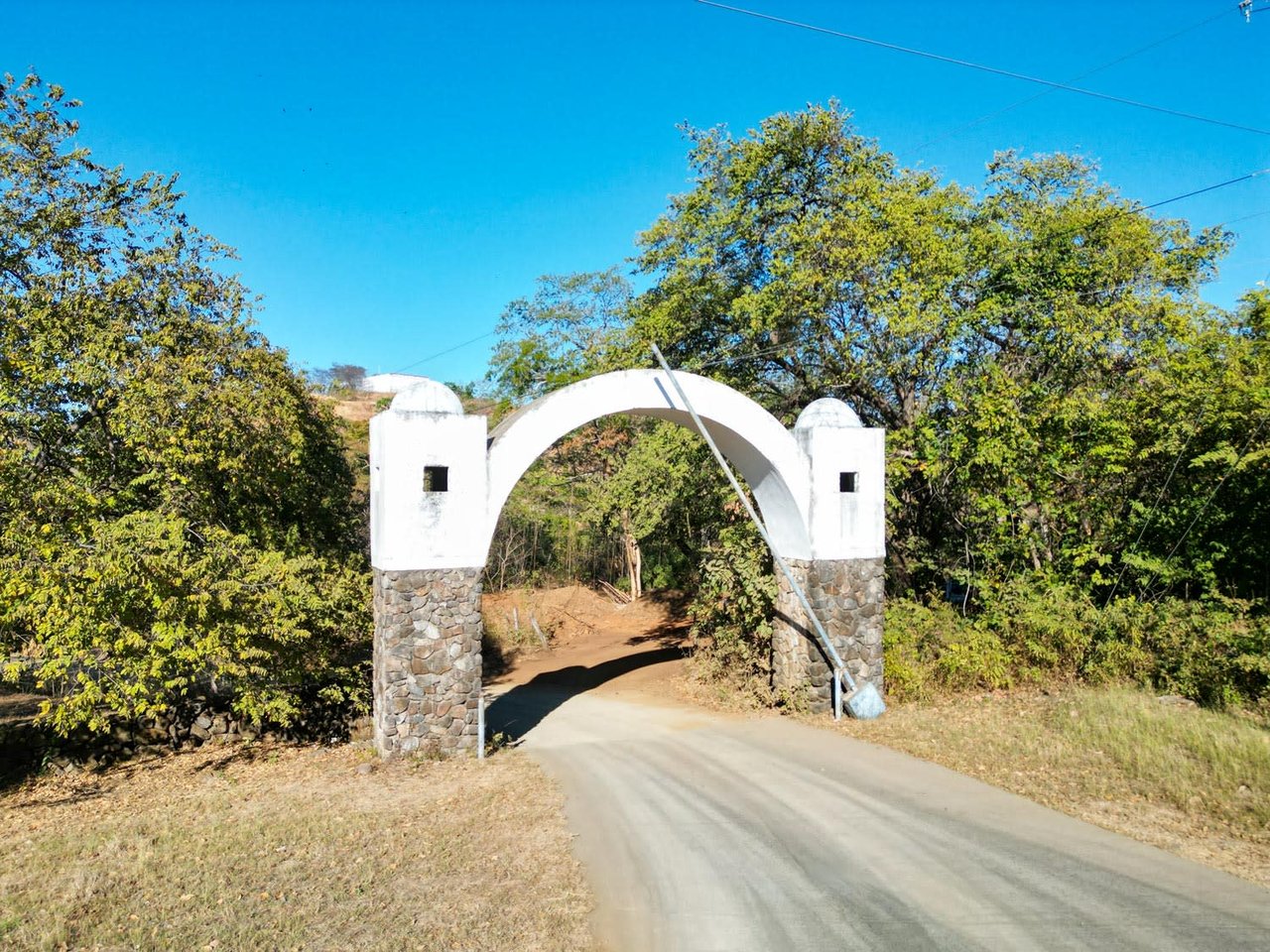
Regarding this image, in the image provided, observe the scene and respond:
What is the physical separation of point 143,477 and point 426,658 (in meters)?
4.77

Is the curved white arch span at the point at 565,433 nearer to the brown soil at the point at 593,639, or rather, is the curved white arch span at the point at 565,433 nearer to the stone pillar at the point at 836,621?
the stone pillar at the point at 836,621

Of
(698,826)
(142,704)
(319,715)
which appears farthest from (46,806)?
(698,826)

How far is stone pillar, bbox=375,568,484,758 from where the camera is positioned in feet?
31.1

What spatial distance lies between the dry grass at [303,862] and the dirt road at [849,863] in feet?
1.71

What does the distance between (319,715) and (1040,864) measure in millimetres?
9705

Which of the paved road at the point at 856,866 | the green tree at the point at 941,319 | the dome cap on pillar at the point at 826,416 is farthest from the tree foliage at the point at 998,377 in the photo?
the paved road at the point at 856,866

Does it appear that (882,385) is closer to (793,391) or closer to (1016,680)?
(793,391)

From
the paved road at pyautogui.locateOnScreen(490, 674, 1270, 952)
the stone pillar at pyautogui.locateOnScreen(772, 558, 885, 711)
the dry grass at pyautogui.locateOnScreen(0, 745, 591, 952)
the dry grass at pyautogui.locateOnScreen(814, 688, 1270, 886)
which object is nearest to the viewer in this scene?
the paved road at pyautogui.locateOnScreen(490, 674, 1270, 952)

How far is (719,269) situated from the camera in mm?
15977

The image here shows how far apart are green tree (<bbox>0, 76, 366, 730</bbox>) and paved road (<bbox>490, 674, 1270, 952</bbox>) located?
413cm

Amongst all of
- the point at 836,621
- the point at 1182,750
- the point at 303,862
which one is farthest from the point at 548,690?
the point at 1182,750

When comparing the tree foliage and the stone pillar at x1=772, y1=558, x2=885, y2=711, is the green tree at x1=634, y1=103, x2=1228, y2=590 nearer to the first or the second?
the tree foliage

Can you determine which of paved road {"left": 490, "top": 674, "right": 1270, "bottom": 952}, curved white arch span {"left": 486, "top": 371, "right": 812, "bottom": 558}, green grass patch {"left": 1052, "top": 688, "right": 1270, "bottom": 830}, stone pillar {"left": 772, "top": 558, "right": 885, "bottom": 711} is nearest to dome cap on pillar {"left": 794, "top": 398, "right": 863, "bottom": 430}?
curved white arch span {"left": 486, "top": 371, "right": 812, "bottom": 558}

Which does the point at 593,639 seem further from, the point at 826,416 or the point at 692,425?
the point at 826,416
